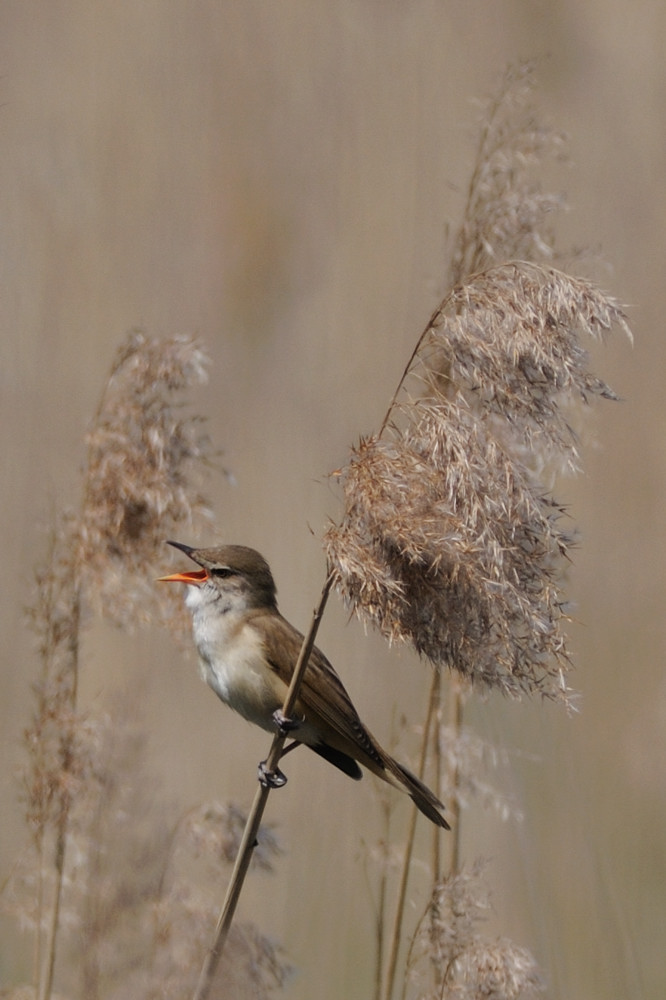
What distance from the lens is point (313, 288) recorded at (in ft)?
13.0

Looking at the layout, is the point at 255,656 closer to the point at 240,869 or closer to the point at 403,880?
the point at 403,880

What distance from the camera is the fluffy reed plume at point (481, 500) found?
5.74 feet

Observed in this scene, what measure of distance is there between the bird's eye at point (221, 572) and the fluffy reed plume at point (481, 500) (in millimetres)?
921

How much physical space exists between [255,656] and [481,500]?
100cm

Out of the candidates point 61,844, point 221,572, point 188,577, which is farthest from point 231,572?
point 61,844

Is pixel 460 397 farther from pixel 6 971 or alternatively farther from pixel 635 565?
pixel 635 565

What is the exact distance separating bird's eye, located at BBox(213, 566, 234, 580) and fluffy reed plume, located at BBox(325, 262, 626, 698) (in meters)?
0.92

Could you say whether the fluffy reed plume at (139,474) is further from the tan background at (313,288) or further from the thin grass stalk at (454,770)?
the tan background at (313,288)

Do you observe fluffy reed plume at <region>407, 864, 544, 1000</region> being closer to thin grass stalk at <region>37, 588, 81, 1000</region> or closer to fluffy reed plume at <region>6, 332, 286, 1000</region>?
fluffy reed plume at <region>6, 332, 286, 1000</region>

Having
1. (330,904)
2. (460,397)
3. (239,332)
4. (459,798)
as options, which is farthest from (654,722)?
(460,397)

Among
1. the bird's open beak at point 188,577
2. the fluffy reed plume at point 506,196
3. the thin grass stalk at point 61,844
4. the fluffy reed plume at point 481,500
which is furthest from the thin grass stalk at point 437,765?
the fluffy reed plume at point 506,196

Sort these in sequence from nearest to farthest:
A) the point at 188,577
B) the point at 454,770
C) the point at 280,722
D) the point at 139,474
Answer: the point at 280,722 → the point at 139,474 → the point at 454,770 → the point at 188,577

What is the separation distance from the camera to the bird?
2.43 meters

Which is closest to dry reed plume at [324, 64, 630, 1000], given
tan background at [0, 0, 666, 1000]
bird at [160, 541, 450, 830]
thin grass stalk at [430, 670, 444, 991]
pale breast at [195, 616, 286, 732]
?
thin grass stalk at [430, 670, 444, 991]
